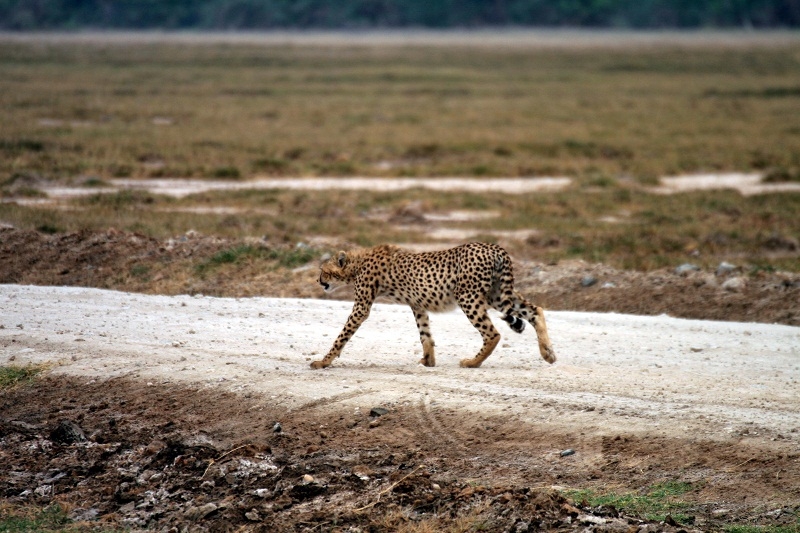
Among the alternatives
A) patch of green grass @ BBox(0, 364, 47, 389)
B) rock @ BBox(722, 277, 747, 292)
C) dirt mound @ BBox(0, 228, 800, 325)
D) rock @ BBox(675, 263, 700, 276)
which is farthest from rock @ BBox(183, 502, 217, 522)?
rock @ BBox(675, 263, 700, 276)

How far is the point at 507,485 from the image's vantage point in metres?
7.89

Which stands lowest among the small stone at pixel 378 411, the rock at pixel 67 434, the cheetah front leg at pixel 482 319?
the rock at pixel 67 434

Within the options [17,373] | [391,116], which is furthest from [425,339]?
[391,116]

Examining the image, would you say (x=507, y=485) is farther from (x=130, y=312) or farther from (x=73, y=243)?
(x=73, y=243)

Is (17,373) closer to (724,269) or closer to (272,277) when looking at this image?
(272,277)

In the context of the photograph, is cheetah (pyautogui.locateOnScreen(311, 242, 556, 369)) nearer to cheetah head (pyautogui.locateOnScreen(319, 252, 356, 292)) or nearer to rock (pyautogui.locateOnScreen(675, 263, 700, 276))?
cheetah head (pyautogui.locateOnScreen(319, 252, 356, 292))

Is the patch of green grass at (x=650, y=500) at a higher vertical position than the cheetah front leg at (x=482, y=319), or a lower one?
lower

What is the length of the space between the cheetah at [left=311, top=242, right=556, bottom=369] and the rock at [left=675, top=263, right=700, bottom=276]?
513 cm

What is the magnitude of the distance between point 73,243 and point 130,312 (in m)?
4.44

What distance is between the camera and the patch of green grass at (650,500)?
7.33 metres

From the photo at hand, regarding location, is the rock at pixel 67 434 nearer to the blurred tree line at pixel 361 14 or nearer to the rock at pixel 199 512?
the rock at pixel 199 512

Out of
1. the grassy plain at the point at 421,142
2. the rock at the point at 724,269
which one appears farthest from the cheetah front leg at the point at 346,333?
the grassy plain at the point at 421,142

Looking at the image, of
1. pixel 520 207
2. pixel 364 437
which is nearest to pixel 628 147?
pixel 520 207

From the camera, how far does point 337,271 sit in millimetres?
10984
